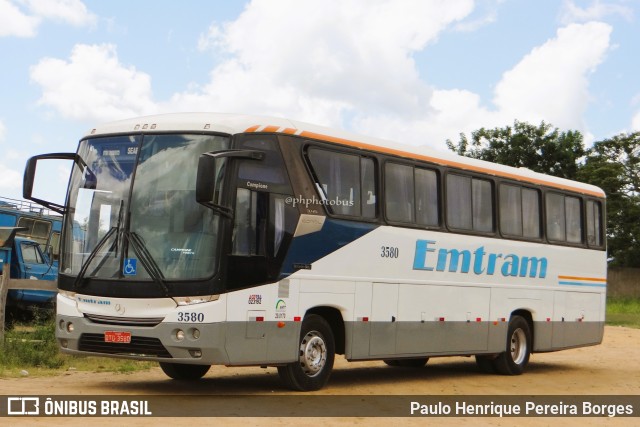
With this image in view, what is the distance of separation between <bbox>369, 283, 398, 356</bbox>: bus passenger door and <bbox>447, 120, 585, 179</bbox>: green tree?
4114 centimetres

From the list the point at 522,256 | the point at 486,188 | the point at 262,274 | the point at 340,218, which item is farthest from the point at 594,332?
the point at 262,274

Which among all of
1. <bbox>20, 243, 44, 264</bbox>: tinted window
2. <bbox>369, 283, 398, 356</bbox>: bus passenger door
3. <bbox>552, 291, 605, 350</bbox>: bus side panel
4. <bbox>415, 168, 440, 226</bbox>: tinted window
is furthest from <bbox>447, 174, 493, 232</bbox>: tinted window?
<bbox>20, 243, 44, 264</bbox>: tinted window

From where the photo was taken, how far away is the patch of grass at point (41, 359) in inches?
655

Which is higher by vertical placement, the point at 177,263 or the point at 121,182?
the point at 121,182

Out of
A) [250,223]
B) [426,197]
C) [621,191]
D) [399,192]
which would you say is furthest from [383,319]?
[621,191]

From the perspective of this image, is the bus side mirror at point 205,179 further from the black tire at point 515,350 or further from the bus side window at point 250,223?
the black tire at point 515,350

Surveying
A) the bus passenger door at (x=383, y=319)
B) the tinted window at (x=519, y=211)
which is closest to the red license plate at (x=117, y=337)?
the bus passenger door at (x=383, y=319)

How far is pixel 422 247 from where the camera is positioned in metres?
17.2

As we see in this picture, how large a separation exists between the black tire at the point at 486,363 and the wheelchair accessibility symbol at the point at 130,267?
8.44 metres

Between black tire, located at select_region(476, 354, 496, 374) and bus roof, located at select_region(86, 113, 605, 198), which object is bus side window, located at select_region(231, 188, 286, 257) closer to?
bus roof, located at select_region(86, 113, 605, 198)
